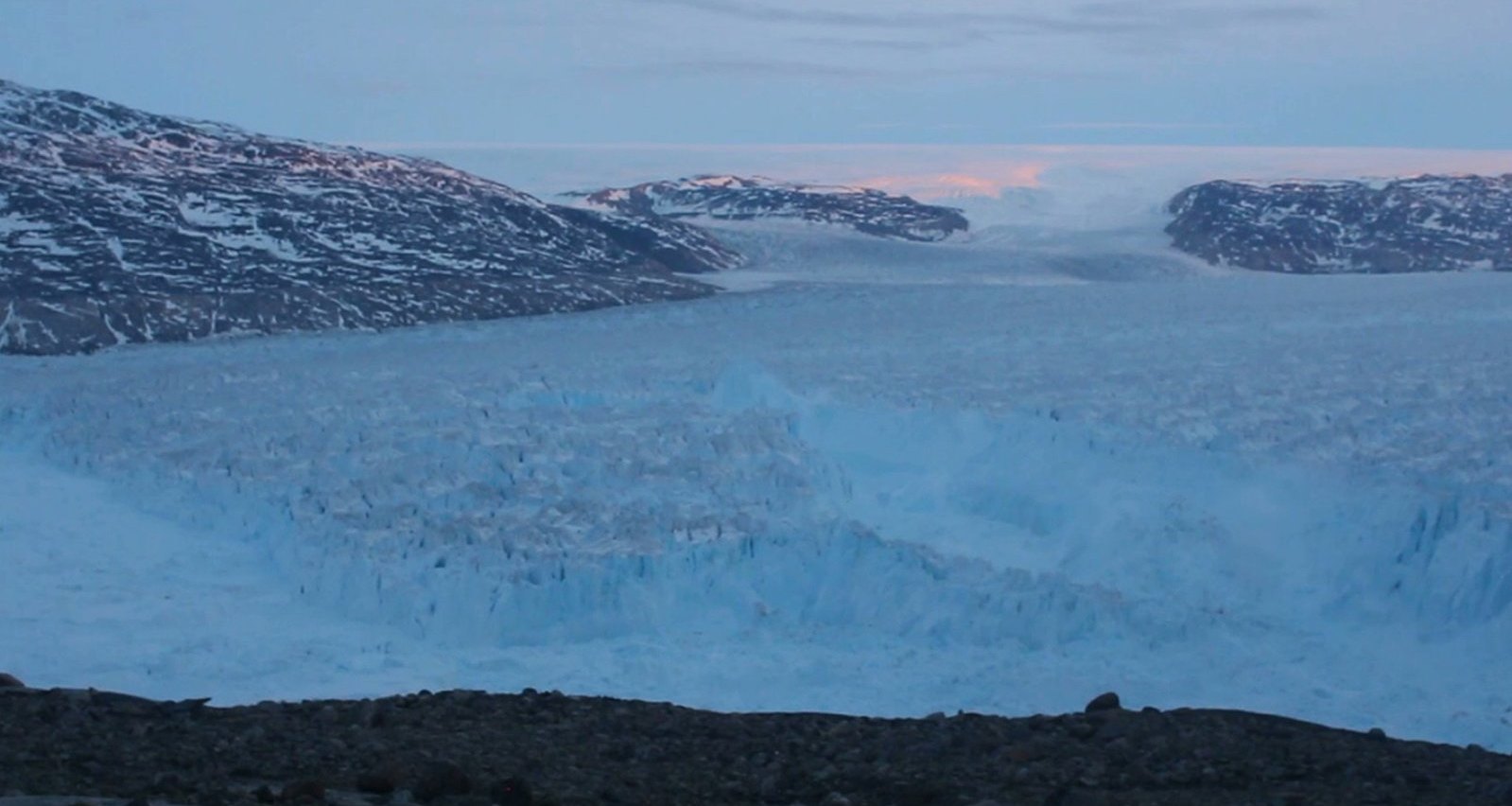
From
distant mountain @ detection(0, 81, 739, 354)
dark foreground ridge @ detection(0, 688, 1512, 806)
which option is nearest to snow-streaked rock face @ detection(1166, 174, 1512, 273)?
distant mountain @ detection(0, 81, 739, 354)

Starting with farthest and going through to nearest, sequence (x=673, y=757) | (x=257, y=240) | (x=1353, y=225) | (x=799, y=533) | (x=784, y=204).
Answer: (x=784, y=204), (x=1353, y=225), (x=257, y=240), (x=799, y=533), (x=673, y=757)

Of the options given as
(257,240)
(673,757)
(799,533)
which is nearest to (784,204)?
(257,240)

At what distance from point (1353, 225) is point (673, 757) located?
31163 mm

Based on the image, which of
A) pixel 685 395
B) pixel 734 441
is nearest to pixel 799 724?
pixel 734 441

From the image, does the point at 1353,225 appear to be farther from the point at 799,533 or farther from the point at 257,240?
the point at 799,533

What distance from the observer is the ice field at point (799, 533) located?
287 inches

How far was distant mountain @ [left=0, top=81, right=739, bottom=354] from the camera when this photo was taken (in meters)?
20.0

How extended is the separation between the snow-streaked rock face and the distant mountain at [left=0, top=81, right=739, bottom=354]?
10.5m

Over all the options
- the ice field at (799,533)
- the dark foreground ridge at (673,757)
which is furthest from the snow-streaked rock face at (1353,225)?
the dark foreground ridge at (673,757)

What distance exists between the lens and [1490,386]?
12.2 meters

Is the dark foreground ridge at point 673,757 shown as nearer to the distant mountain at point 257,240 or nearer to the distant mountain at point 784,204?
the distant mountain at point 257,240

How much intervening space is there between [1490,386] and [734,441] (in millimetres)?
5799

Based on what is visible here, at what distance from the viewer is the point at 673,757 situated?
4.99 meters

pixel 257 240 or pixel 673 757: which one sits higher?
pixel 257 240
